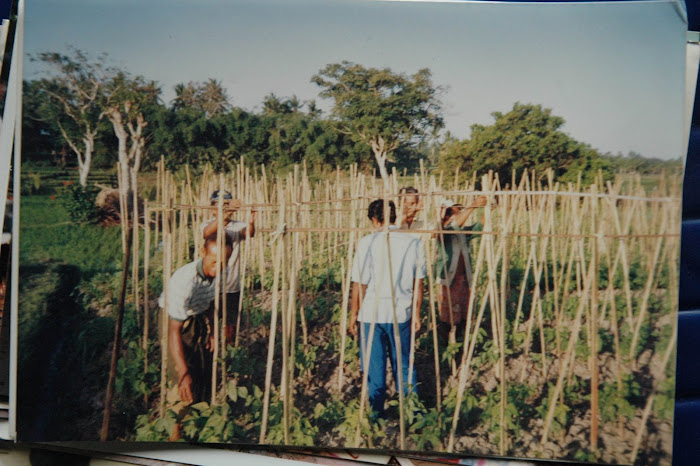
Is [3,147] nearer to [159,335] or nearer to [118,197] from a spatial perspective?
[118,197]

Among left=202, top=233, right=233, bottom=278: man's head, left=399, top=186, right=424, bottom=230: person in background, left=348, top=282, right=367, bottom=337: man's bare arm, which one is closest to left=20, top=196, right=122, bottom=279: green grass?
left=202, top=233, right=233, bottom=278: man's head

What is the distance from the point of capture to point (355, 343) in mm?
1568

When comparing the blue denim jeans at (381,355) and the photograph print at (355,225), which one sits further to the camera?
the blue denim jeans at (381,355)

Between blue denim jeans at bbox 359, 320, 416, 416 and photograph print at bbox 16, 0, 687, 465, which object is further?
blue denim jeans at bbox 359, 320, 416, 416

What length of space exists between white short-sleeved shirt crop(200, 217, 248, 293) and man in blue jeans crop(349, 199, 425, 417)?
0.29 metres

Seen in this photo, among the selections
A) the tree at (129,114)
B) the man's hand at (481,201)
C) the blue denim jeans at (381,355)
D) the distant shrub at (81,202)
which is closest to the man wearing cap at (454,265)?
the man's hand at (481,201)

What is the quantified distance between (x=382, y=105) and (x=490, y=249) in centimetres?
44

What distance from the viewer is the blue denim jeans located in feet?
5.13

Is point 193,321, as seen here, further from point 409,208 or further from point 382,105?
point 382,105

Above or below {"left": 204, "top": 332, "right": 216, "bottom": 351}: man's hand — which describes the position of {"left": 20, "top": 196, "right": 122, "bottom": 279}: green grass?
above

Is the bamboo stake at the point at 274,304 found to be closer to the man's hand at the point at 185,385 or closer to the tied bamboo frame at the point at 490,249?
the tied bamboo frame at the point at 490,249

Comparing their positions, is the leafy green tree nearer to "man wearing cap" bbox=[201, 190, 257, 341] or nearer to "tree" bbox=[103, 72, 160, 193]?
"tree" bbox=[103, 72, 160, 193]

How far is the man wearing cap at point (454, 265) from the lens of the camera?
1.51 m

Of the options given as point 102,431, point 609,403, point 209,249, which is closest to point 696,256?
point 609,403
